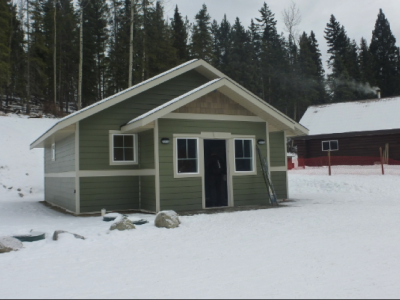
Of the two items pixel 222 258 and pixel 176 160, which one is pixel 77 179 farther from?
pixel 222 258

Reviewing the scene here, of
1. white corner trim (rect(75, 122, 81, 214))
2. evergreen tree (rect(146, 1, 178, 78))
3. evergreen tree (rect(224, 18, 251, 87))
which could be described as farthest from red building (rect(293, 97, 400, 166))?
evergreen tree (rect(224, 18, 251, 87))

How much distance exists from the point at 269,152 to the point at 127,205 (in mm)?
4931

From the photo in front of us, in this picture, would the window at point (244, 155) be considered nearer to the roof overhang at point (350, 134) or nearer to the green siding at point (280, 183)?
the green siding at point (280, 183)

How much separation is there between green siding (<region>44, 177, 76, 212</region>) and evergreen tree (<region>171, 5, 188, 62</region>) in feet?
86.3

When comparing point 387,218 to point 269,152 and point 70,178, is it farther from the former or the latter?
point 70,178

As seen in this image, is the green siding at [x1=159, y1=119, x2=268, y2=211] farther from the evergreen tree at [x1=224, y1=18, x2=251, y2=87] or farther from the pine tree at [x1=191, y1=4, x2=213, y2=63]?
the evergreen tree at [x1=224, y1=18, x2=251, y2=87]

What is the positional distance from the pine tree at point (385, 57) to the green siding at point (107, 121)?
140 feet

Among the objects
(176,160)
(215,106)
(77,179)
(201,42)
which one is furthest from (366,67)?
(77,179)

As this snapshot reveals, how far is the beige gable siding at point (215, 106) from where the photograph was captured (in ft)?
38.1

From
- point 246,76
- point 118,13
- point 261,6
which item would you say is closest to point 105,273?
point 118,13

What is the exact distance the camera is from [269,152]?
1313cm

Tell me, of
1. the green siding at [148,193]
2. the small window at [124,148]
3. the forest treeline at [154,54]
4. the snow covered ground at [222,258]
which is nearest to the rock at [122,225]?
the snow covered ground at [222,258]

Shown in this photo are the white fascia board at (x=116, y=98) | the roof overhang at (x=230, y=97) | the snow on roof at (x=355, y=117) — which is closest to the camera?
the roof overhang at (x=230, y=97)

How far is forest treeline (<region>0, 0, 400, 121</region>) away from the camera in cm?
3159
